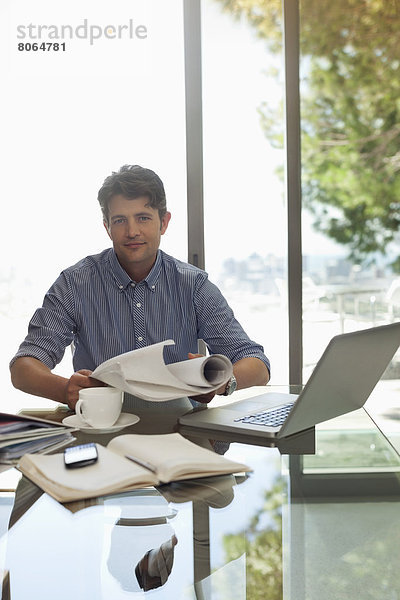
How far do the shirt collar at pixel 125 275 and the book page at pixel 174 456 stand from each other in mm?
1039

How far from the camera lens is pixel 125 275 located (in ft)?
7.15

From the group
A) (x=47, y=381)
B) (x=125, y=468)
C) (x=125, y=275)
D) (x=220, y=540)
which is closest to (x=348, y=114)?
(x=125, y=275)

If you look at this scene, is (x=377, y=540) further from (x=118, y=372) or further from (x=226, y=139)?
(x=226, y=139)

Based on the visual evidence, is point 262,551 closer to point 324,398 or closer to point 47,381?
point 324,398

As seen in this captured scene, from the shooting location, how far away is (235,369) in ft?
6.13

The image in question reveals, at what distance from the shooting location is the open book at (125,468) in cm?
96

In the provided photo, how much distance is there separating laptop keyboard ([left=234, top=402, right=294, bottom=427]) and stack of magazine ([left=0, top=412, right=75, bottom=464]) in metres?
0.39

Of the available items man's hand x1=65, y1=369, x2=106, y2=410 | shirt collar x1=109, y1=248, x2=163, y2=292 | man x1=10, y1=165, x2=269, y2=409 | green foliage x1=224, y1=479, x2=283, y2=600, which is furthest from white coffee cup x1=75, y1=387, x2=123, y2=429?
shirt collar x1=109, y1=248, x2=163, y2=292

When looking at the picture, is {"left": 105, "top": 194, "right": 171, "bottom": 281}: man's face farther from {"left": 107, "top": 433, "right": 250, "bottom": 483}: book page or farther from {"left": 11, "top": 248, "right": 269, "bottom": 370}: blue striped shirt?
{"left": 107, "top": 433, "right": 250, "bottom": 483}: book page

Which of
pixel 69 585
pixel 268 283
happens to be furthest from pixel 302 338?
pixel 69 585

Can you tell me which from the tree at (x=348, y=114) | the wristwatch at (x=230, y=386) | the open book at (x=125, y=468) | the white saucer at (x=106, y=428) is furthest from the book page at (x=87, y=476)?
the tree at (x=348, y=114)

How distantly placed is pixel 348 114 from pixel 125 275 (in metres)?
1.99

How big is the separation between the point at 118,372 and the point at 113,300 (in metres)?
0.81

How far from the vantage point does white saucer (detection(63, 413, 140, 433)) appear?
136cm
